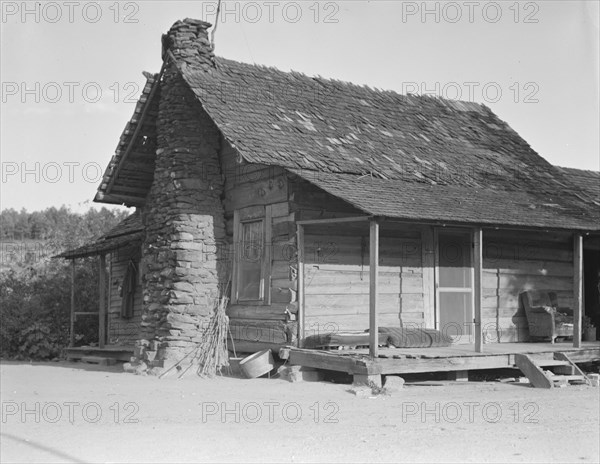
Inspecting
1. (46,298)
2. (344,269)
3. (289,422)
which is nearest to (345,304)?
(344,269)

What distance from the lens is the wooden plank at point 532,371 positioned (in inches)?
543

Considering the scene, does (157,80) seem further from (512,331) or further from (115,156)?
(512,331)

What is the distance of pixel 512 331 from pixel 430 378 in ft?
10.8

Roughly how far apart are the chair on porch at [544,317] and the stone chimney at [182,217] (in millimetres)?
6392

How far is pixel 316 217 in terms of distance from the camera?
50.6 ft

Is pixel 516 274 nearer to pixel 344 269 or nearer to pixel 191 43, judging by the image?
pixel 344 269

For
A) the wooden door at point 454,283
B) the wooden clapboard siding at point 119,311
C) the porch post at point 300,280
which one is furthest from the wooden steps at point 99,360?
the wooden door at point 454,283

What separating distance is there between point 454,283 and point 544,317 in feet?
7.21

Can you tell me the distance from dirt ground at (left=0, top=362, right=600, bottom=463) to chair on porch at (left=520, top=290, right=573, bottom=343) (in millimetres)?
3453

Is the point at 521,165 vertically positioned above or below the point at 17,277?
above

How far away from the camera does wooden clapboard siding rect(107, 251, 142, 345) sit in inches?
850

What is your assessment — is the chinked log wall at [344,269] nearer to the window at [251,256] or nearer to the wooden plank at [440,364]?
the window at [251,256]

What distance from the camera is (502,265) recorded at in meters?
17.5

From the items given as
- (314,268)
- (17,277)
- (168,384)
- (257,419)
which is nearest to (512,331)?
(314,268)
